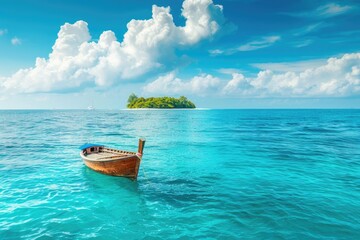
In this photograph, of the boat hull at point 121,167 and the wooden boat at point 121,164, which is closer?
the wooden boat at point 121,164

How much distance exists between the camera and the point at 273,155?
28.2 m

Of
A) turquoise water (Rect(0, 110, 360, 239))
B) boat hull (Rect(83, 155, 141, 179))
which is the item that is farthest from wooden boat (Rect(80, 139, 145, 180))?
turquoise water (Rect(0, 110, 360, 239))

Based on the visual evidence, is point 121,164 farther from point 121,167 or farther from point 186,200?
point 186,200

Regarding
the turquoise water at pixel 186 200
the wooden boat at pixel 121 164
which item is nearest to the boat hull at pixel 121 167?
the wooden boat at pixel 121 164

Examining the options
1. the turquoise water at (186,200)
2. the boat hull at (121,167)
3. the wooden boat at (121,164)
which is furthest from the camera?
the boat hull at (121,167)

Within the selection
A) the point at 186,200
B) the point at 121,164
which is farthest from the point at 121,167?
the point at 186,200

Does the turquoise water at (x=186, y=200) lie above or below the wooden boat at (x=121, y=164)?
below

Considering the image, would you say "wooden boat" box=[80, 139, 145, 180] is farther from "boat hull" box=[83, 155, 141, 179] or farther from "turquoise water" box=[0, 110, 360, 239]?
"turquoise water" box=[0, 110, 360, 239]

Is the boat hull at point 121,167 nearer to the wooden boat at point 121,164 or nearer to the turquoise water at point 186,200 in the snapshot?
the wooden boat at point 121,164

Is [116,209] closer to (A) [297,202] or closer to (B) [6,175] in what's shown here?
(A) [297,202]

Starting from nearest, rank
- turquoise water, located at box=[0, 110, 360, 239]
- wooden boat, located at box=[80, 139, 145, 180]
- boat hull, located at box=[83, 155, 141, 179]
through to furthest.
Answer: turquoise water, located at box=[0, 110, 360, 239]
wooden boat, located at box=[80, 139, 145, 180]
boat hull, located at box=[83, 155, 141, 179]

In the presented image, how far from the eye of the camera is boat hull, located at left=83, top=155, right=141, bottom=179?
695 inches

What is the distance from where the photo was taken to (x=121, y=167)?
715 inches

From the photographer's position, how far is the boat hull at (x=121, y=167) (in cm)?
1766
